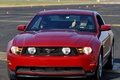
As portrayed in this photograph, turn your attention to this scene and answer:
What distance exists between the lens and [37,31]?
29.0 feet

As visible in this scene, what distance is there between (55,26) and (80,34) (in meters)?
0.96

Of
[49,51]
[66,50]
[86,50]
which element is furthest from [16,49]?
[86,50]

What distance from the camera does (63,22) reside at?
9.37m

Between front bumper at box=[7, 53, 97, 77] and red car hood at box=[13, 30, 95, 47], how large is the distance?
274 mm

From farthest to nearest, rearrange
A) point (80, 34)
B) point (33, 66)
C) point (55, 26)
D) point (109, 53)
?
point (109, 53) < point (55, 26) < point (80, 34) < point (33, 66)

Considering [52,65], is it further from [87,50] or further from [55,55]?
[87,50]

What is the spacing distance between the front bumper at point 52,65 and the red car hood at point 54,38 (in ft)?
0.90

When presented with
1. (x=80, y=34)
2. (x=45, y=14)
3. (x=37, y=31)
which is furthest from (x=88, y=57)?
(x=45, y=14)

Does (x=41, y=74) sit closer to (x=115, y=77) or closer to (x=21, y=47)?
(x=21, y=47)

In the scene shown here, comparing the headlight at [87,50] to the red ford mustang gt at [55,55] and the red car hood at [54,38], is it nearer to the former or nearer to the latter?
the red ford mustang gt at [55,55]

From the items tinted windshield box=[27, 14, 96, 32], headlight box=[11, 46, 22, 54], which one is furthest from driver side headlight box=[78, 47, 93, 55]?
tinted windshield box=[27, 14, 96, 32]

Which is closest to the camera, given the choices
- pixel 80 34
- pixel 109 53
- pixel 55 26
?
pixel 80 34

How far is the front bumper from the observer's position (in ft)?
25.0

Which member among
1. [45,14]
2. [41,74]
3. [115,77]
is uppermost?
[45,14]
